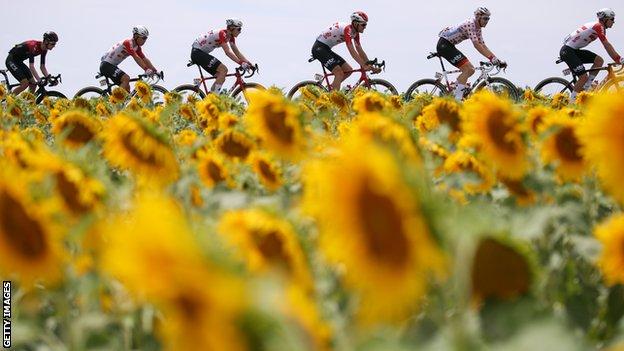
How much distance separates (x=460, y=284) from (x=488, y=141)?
4.64ft

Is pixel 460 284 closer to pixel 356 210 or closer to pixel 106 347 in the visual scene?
pixel 356 210

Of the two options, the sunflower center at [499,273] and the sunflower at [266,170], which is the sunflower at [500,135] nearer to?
the sunflower at [266,170]

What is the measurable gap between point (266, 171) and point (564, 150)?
0.92 m

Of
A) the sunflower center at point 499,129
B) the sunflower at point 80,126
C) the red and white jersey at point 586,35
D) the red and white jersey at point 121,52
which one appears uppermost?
the red and white jersey at point 121,52

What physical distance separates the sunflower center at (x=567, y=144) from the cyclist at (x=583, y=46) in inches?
488

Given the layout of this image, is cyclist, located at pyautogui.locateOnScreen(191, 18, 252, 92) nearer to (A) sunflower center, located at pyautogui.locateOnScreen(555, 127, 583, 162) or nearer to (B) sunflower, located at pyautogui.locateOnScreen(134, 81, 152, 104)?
(B) sunflower, located at pyautogui.locateOnScreen(134, 81, 152, 104)

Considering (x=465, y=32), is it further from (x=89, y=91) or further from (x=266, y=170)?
(x=266, y=170)

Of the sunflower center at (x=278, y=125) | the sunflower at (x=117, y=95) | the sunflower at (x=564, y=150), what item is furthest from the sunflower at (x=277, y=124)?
the sunflower at (x=117, y=95)

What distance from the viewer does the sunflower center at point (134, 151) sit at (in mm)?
2250

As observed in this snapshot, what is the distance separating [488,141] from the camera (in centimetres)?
223

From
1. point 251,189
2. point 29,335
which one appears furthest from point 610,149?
point 251,189

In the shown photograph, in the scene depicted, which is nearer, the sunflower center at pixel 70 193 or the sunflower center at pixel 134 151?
the sunflower center at pixel 70 193

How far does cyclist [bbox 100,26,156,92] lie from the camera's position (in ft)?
49.9

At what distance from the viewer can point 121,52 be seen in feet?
50.5
